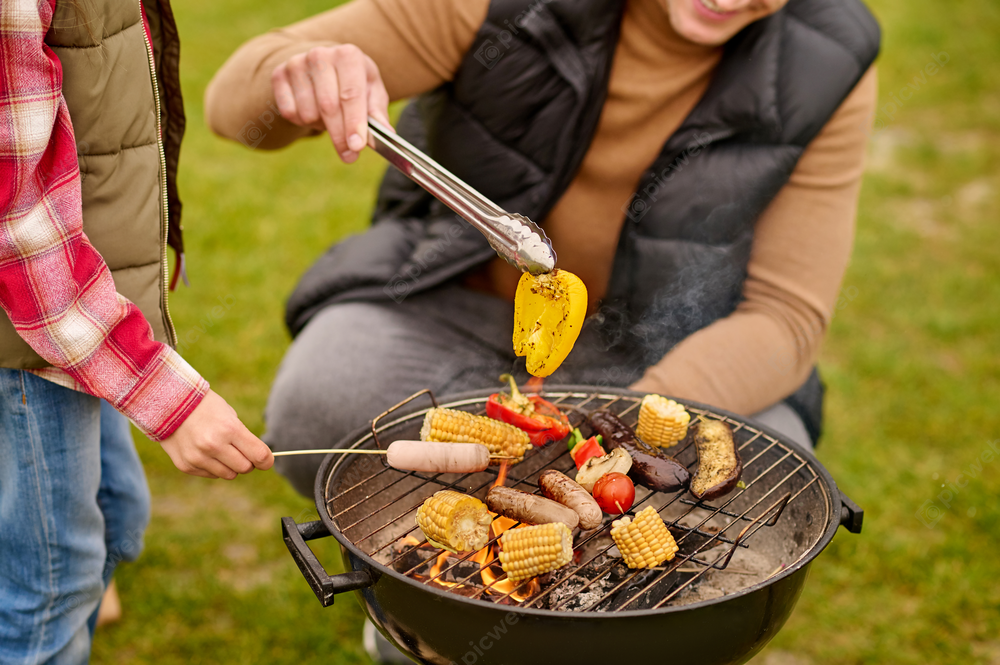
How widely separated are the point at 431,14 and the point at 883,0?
805 centimetres

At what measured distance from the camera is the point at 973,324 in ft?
15.1

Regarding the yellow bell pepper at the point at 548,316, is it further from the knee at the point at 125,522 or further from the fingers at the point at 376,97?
the knee at the point at 125,522

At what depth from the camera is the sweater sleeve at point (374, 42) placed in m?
2.57

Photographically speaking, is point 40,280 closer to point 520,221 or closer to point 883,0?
point 520,221

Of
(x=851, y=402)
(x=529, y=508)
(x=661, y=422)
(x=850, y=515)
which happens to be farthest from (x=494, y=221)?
(x=851, y=402)

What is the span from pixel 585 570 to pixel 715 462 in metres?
0.39

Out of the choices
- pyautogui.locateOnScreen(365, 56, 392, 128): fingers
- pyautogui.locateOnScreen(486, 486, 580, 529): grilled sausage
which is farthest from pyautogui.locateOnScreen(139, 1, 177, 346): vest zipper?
pyautogui.locateOnScreen(486, 486, 580, 529): grilled sausage

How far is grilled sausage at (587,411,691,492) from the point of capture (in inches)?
76.0

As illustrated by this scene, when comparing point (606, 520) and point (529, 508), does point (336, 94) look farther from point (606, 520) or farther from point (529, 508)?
point (606, 520)

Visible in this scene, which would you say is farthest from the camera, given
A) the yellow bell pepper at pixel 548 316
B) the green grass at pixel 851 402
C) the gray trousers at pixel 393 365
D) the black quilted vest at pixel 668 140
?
the green grass at pixel 851 402

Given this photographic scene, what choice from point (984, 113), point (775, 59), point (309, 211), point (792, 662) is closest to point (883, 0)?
point (984, 113)

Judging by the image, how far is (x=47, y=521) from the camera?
196 cm

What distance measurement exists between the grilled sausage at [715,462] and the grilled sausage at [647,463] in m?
0.04

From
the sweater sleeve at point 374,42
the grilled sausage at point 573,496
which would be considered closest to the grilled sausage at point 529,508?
the grilled sausage at point 573,496
